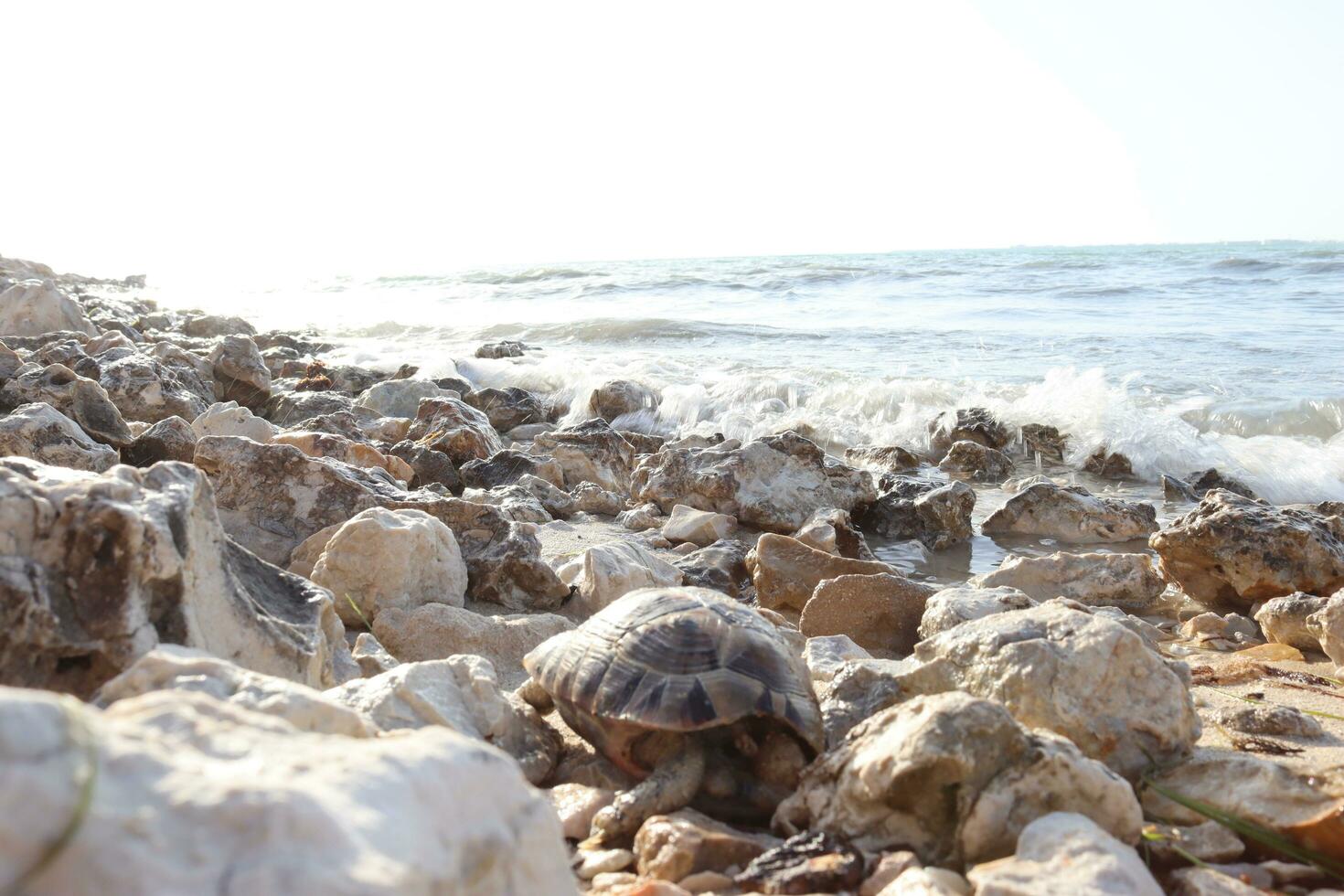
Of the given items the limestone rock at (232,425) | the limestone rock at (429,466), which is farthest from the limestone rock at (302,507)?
the limestone rock at (429,466)

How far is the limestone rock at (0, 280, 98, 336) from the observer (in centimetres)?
1145

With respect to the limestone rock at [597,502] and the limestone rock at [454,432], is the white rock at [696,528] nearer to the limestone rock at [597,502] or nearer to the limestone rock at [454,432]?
the limestone rock at [597,502]

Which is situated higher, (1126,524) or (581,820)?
(581,820)

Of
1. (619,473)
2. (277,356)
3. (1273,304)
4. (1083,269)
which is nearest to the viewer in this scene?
(619,473)

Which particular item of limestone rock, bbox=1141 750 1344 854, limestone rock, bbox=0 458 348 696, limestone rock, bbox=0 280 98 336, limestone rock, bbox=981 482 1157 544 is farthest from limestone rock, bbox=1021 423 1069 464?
limestone rock, bbox=0 280 98 336

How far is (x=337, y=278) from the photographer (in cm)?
3916

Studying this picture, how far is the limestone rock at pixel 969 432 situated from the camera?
8.53 metres

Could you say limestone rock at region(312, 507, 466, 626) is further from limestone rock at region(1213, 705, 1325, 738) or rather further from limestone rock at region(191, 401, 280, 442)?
limestone rock at region(191, 401, 280, 442)

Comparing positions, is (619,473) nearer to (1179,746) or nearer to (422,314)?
(1179,746)

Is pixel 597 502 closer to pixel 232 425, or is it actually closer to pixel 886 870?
pixel 232 425

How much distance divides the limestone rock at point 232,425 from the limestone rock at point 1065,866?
16.8 feet

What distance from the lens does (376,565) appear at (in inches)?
140

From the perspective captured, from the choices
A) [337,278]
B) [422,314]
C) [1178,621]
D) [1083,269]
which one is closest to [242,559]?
[1178,621]

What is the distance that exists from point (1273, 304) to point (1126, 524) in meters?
13.2
